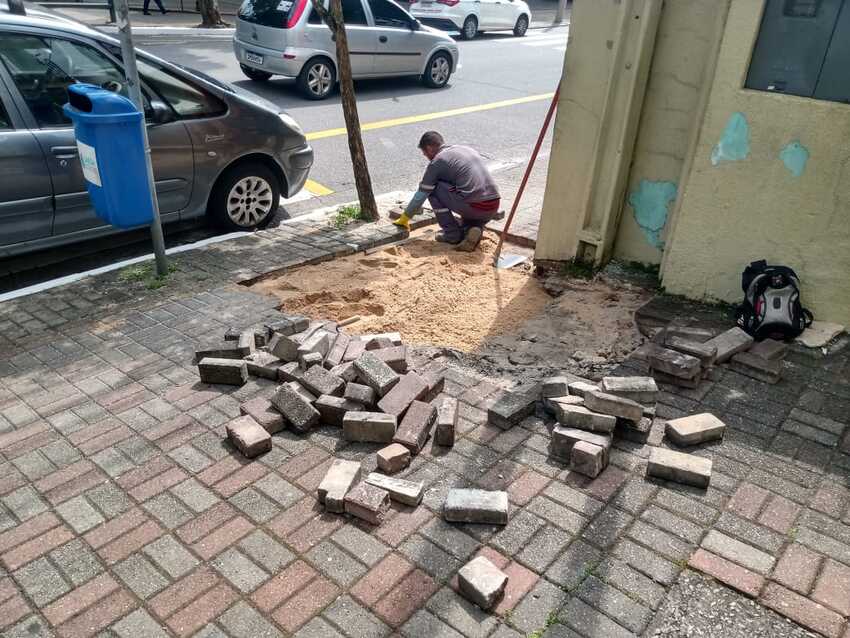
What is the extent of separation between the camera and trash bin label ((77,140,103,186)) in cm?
502

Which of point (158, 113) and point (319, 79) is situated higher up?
point (158, 113)

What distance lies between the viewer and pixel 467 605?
2.75 metres

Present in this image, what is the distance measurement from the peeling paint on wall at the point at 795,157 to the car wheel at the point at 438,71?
11344mm

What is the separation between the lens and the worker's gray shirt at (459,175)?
6.84 meters

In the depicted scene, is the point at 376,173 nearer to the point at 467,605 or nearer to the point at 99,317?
the point at 99,317

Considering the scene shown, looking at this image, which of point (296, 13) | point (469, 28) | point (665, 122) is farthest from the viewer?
point (469, 28)

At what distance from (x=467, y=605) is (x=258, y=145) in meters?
5.30

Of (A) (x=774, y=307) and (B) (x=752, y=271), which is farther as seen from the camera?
(B) (x=752, y=271)

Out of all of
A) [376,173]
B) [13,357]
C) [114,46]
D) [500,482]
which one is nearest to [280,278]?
[13,357]

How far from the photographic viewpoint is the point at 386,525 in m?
3.16

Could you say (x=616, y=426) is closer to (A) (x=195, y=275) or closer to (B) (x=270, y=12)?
(A) (x=195, y=275)

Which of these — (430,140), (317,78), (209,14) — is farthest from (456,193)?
(209,14)

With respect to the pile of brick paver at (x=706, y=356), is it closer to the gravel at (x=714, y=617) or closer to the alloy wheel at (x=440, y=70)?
the gravel at (x=714, y=617)

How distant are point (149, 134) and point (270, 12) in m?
8.08
